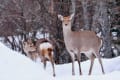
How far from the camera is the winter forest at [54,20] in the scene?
1986cm

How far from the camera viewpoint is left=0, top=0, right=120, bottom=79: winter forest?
782 inches

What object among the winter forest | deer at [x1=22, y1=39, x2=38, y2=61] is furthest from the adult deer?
the winter forest

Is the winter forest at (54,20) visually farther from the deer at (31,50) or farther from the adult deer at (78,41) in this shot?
the adult deer at (78,41)

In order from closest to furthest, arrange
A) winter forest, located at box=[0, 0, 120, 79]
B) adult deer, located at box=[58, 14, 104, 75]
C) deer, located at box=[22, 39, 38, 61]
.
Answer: adult deer, located at box=[58, 14, 104, 75] < deer, located at box=[22, 39, 38, 61] < winter forest, located at box=[0, 0, 120, 79]

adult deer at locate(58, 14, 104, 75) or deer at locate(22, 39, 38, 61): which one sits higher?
adult deer at locate(58, 14, 104, 75)

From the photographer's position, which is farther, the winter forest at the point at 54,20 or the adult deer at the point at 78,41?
the winter forest at the point at 54,20

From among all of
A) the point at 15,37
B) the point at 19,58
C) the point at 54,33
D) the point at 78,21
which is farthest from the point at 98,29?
the point at 19,58

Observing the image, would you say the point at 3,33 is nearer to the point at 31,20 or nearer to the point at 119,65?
the point at 31,20

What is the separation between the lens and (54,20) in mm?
20016

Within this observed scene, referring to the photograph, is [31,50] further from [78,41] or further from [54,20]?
[54,20]

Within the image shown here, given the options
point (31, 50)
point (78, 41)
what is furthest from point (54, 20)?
point (78, 41)

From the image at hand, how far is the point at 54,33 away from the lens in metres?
20.3

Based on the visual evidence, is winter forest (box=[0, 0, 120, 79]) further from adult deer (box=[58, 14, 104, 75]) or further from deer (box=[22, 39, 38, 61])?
adult deer (box=[58, 14, 104, 75])

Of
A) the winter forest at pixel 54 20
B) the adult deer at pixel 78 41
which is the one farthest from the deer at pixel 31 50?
the winter forest at pixel 54 20
